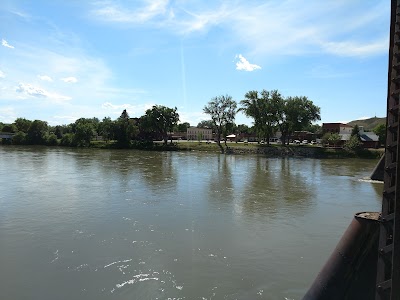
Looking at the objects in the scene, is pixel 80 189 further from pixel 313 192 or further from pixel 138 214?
pixel 313 192

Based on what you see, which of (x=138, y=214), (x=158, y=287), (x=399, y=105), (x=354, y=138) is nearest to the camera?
Result: (x=399, y=105)

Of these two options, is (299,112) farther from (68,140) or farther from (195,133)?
(195,133)

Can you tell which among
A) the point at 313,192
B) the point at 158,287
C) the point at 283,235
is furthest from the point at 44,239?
the point at 313,192

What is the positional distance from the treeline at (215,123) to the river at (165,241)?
6263 centimetres

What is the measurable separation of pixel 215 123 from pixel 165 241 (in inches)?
3426

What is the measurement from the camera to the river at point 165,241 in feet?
32.6

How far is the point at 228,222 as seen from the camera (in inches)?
671

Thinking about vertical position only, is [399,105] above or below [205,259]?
above

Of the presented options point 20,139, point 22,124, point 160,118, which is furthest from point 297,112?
point 22,124

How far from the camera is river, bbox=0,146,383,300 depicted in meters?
9.95

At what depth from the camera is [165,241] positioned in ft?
45.5

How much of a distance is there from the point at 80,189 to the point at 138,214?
9.93 meters

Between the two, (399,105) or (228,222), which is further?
(228,222)

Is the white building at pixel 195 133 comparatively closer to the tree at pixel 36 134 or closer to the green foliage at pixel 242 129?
the green foliage at pixel 242 129
